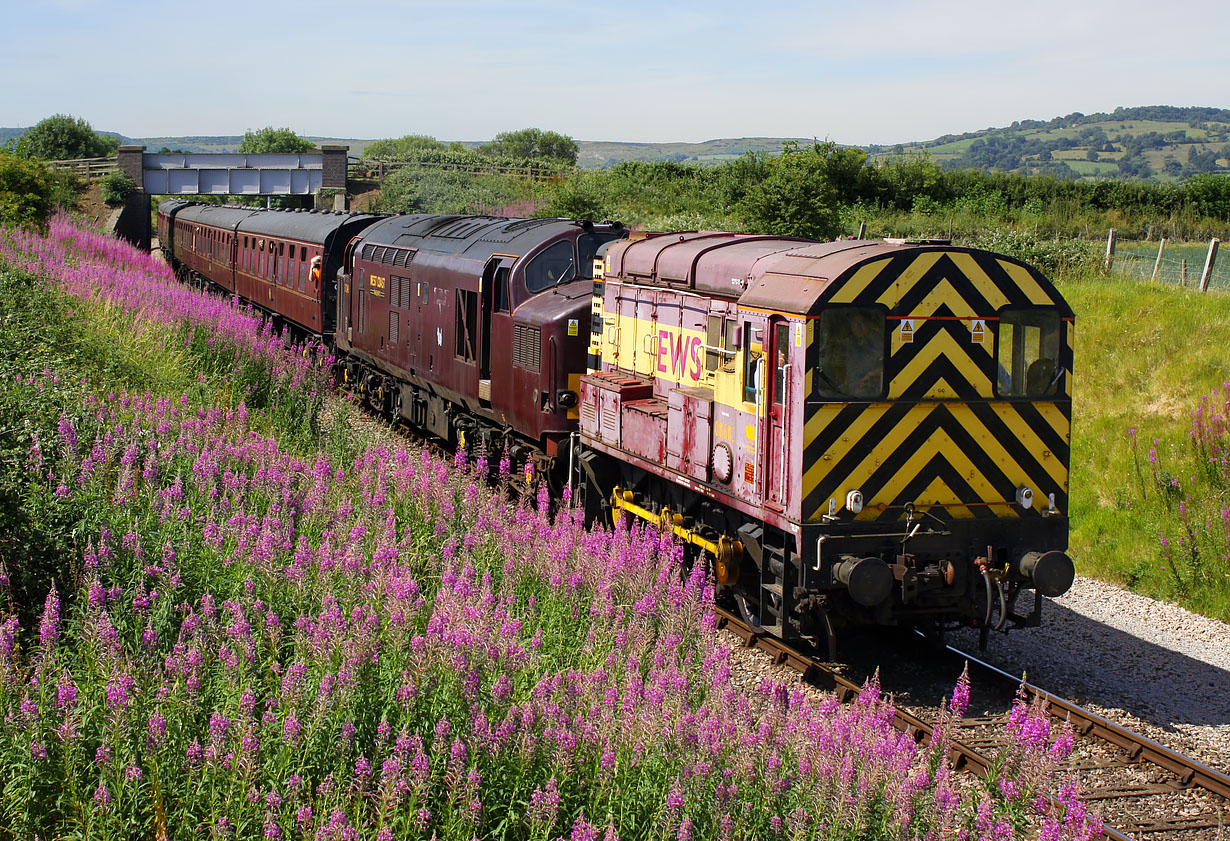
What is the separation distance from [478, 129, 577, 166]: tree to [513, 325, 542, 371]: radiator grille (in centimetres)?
14351

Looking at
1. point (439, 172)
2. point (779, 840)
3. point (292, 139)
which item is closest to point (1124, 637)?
point (779, 840)

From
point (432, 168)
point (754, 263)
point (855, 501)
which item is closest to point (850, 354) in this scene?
Answer: point (855, 501)

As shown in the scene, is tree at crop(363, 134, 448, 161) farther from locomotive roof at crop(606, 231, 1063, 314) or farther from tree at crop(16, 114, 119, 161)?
locomotive roof at crop(606, 231, 1063, 314)

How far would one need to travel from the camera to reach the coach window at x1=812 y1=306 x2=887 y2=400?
26.7 feet

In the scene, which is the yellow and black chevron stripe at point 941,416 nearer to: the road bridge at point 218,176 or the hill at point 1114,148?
the road bridge at point 218,176

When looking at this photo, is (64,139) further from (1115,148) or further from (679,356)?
(1115,148)

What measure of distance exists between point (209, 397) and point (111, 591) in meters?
5.96

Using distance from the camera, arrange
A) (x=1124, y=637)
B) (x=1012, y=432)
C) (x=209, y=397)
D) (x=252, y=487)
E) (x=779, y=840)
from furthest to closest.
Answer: (x=209, y=397)
(x=1124, y=637)
(x=1012, y=432)
(x=252, y=487)
(x=779, y=840)

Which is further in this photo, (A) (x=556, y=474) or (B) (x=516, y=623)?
(A) (x=556, y=474)

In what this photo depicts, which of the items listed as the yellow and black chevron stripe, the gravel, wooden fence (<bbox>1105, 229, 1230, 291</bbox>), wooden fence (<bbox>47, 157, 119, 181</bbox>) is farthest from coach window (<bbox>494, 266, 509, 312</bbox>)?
wooden fence (<bbox>47, 157, 119, 181</bbox>)

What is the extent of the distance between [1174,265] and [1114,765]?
802 inches

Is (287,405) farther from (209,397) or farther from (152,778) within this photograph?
(152,778)

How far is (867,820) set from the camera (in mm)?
4570

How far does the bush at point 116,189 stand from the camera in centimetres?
5459
